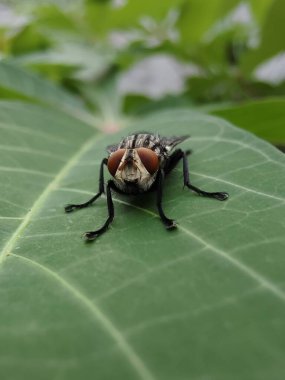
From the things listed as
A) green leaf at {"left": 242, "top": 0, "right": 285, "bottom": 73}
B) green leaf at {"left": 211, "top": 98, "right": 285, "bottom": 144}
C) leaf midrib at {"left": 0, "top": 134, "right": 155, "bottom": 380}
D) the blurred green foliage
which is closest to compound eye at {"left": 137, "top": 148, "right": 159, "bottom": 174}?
leaf midrib at {"left": 0, "top": 134, "right": 155, "bottom": 380}

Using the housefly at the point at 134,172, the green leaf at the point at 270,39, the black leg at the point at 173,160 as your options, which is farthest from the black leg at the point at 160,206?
the green leaf at the point at 270,39

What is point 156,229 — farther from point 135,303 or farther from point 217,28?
point 217,28

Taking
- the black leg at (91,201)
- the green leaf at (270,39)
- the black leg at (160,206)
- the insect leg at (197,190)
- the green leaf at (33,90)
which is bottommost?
the black leg at (91,201)

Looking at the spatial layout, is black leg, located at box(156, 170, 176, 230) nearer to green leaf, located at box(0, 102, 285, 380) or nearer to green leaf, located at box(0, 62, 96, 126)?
green leaf, located at box(0, 102, 285, 380)

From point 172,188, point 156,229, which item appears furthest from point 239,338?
point 172,188

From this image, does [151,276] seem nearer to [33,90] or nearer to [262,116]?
[262,116]

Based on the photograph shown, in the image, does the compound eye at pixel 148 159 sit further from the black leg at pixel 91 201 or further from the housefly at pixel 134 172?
the black leg at pixel 91 201
